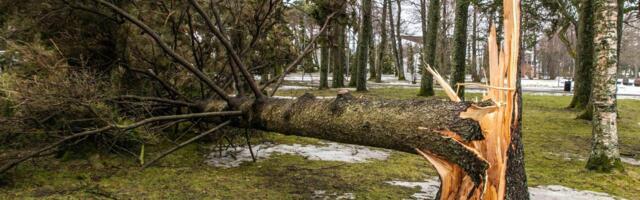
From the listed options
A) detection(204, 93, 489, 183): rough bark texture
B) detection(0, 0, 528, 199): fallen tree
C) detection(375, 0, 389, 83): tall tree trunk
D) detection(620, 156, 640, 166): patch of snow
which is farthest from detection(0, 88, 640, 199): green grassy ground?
detection(375, 0, 389, 83): tall tree trunk

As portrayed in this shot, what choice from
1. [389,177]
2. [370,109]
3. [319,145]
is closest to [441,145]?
[370,109]

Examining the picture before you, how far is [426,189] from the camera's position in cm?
369

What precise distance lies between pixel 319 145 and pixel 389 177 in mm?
1950

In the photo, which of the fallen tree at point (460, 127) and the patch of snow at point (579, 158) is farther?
the patch of snow at point (579, 158)

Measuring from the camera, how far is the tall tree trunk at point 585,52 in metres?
9.73

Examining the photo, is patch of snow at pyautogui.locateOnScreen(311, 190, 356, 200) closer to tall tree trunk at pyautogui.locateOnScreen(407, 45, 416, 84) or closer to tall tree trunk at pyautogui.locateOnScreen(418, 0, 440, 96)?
tall tree trunk at pyautogui.locateOnScreen(418, 0, 440, 96)

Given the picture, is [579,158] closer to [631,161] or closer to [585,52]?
[631,161]

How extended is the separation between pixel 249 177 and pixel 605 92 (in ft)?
12.3

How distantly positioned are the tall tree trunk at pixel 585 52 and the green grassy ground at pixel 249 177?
5.46 metres

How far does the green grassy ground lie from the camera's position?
344 cm

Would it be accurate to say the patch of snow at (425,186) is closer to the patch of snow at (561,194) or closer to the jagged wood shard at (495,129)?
the patch of snow at (561,194)

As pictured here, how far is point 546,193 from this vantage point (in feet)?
11.9

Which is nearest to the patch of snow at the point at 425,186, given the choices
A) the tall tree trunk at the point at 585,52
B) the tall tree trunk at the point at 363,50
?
the tall tree trunk at the point at 585,52

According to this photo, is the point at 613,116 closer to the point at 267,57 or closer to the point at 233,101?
the point at 233,101
